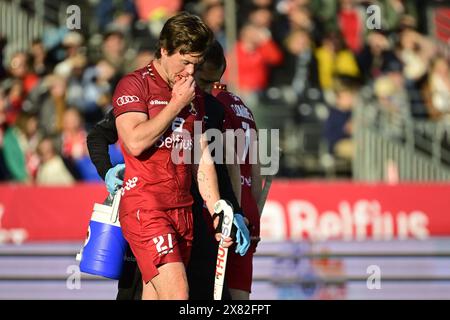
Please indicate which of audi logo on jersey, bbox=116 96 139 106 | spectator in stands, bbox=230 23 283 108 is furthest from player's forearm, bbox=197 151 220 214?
spectator in stands, bbox=230 23 283 108

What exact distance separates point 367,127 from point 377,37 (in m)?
1.61

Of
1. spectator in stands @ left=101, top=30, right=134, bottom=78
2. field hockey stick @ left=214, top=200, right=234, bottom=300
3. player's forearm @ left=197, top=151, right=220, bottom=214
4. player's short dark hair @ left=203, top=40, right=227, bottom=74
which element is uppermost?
spectator in stands @ left=101, top=30, right=134, bottom=78

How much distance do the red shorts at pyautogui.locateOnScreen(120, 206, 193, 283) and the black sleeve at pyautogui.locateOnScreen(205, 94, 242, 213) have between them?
0.62m

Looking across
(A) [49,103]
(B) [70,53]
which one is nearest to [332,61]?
(B) [70,53]

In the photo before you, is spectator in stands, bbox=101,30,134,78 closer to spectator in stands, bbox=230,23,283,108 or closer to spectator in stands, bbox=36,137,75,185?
spectator in stands, bbox=230,23,283,108

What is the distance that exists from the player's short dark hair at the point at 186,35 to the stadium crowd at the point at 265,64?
7.27m

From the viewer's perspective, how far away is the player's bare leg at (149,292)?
5.22 meters

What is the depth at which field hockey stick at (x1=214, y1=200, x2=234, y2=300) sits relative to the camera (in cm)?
541

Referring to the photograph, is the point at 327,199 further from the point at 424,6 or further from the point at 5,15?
the point at 5,15

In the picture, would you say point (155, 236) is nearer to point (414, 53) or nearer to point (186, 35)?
point (186, 35)

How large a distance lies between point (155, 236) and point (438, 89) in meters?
9.21

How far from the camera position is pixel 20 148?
483 inches

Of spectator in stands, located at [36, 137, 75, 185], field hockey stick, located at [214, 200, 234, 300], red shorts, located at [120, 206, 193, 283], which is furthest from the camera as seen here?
spectator in stands, located at [36, 137, 75, 185]

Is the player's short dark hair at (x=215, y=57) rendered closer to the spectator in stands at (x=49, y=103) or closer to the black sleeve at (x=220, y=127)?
the black sleeve at (x=220, y=127)
